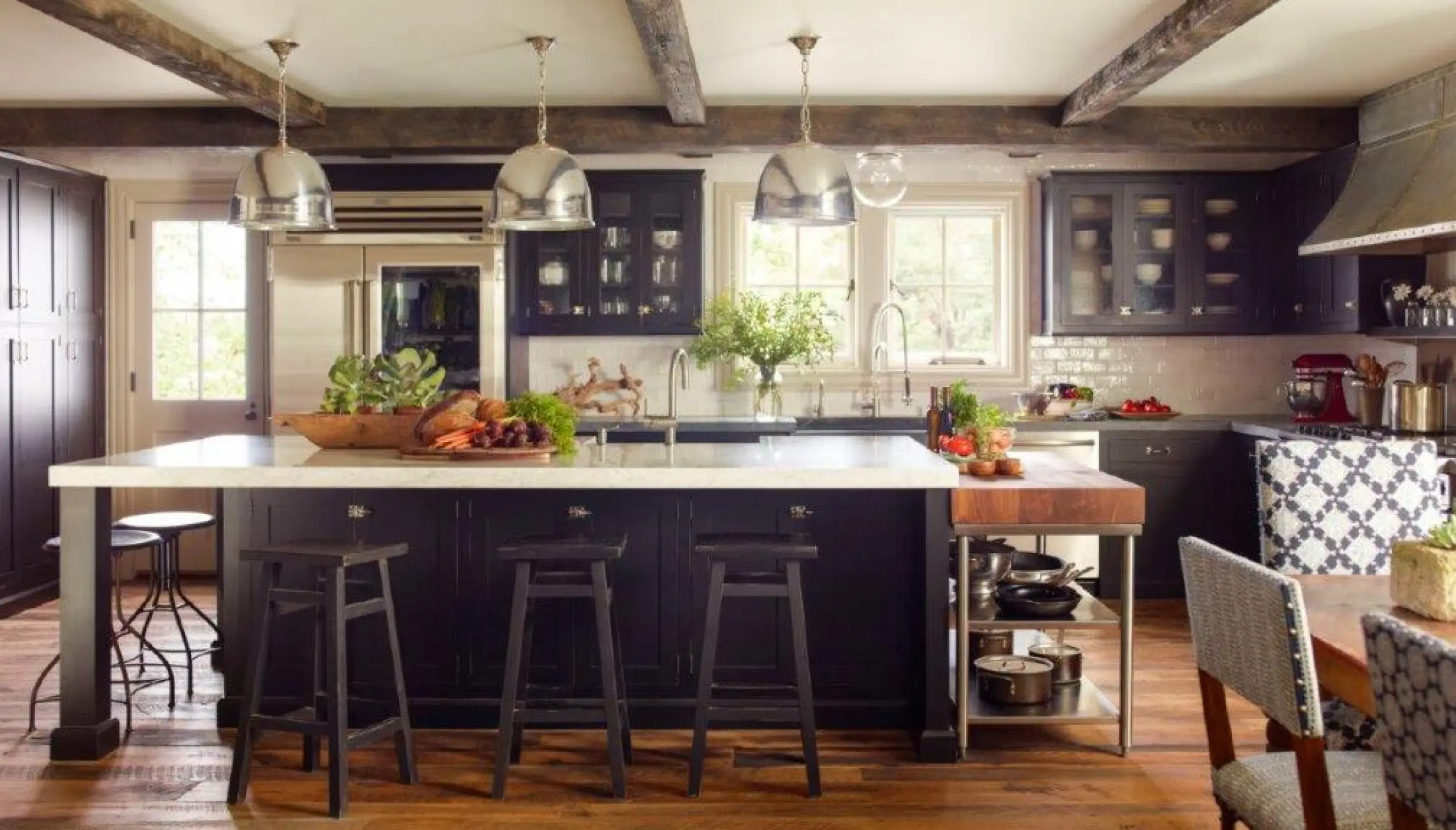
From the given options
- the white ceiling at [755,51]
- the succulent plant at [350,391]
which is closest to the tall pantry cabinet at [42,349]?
the white ceiling at [755,51]

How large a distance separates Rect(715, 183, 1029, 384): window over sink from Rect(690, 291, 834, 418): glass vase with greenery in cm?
13

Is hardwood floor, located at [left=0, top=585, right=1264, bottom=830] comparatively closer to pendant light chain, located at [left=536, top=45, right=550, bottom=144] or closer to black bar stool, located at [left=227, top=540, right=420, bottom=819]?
black bar stool, located at [left=227, top=540, right=420, bottom=819]

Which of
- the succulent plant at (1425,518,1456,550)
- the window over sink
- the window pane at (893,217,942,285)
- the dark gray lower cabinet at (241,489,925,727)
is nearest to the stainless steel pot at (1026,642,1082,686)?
the dark gray lower cabinet at (241,489,925,727)

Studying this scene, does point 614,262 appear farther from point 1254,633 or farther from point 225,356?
point 1254,633

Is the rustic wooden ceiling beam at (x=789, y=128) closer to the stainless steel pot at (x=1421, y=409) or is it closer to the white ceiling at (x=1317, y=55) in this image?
the white ceiling at (x=1317, y=55)

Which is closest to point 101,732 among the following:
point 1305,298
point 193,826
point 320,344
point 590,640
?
point 193,826

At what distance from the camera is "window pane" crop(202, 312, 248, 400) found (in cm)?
818

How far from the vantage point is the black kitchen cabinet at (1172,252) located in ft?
25.1

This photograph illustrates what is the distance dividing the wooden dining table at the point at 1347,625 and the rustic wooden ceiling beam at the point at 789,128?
12.7 feet

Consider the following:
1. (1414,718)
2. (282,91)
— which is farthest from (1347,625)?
(282,91)

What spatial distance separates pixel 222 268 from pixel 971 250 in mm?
4315

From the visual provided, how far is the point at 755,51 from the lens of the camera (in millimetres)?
5867

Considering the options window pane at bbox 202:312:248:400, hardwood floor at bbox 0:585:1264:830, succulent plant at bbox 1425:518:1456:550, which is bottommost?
hardwood floor at bbox 0:585:1264:830

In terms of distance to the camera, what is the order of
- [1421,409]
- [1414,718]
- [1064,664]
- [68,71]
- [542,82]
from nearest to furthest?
1. [1414,718]
2. [1064,664]
3. [542,82]
4. [68,71]
5. [1421,409]
